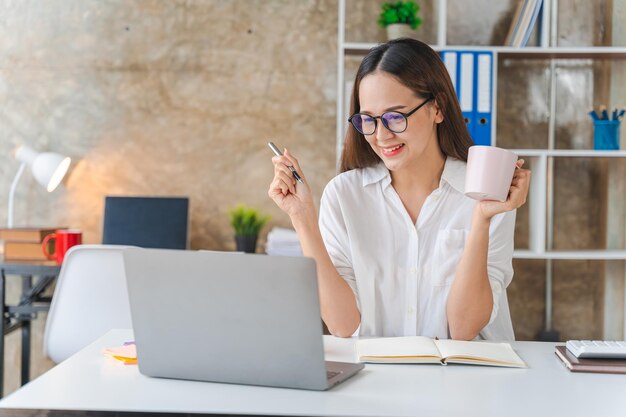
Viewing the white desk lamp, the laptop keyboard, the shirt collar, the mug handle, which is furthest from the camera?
the white desk lamp

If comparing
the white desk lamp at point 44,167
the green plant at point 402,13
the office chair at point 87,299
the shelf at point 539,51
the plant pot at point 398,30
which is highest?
the green plant at point 402,13

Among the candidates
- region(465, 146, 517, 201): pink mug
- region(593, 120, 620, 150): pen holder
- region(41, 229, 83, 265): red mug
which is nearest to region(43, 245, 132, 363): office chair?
region(41, 229, 83, 265): red mug

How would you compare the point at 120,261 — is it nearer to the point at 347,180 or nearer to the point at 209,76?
the point at 347,180

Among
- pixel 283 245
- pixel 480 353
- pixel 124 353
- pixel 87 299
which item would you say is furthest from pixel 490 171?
pixel 283 245

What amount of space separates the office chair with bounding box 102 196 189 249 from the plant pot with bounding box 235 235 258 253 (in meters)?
0.23

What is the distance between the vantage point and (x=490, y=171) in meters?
1.46

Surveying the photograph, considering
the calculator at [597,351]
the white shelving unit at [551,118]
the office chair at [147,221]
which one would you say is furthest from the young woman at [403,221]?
the office chair at [147,221]

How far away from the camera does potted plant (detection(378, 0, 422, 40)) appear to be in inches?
129

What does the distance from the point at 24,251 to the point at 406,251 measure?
1.91 metres

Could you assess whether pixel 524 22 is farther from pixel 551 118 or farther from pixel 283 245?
pixel 283 245

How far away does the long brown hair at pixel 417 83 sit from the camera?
1.81 m

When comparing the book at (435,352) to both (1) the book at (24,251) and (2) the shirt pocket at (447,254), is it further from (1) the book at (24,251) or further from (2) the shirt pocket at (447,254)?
(1) the book at (24,251)

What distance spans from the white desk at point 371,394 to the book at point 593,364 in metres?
0.02

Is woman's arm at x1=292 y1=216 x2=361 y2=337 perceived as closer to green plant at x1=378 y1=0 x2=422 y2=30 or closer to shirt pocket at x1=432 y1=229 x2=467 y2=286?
shirt pocket at x1=432 y1=229 x2=467 y2=286
